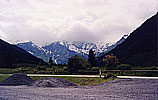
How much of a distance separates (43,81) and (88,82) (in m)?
6.64

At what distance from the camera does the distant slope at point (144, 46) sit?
118613 mm

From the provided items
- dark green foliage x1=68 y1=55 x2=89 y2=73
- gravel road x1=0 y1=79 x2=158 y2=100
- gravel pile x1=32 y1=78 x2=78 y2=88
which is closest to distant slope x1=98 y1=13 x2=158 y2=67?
dark green foliage x1=68 y1=55 x2=89 y2=73

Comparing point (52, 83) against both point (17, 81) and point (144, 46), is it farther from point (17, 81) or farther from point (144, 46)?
point (144, 46)

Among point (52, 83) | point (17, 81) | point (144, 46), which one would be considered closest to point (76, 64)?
point (17, 81)

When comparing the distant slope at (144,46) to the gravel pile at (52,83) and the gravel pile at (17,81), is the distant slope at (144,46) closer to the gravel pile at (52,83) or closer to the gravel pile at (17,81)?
the gravel pile at (52,83)

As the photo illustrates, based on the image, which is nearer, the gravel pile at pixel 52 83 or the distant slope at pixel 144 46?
the gravel pile at pixel 52 83

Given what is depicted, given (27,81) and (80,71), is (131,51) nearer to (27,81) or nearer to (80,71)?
(80,71)

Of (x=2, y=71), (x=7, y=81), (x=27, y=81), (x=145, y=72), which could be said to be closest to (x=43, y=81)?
(x=27, y=81)

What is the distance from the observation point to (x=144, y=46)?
469 ft

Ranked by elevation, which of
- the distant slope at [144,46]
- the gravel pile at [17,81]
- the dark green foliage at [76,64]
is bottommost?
the gravel pile at [17,81]

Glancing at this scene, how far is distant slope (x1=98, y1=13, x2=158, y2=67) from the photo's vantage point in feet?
389

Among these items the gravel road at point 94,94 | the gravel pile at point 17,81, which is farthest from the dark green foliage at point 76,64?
the gravel road at point 94,94

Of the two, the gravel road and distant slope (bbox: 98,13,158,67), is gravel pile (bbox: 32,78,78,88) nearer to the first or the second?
the gravel road

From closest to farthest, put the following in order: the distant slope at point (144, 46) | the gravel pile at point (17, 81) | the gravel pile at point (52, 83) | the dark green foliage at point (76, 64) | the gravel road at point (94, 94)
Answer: the gravel road at point (94, 94) → the gravel pile at point (52, 83) → the gravel pile at point (17, 81) → the dark green foliage at point (76, 64) → the distant slope at point (144, 46)
